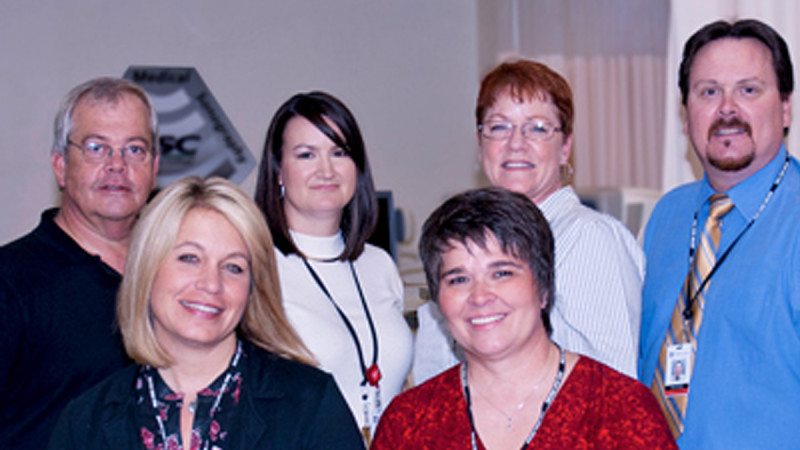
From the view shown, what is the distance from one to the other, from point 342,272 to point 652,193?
7.90 feet

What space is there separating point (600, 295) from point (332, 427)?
0.66 m

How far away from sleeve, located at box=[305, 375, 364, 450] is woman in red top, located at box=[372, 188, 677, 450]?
0.19 ft

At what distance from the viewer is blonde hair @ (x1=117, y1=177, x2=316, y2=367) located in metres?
2.00

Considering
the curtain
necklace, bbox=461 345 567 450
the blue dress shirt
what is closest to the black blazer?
necklace, bbox=461 345 567 450

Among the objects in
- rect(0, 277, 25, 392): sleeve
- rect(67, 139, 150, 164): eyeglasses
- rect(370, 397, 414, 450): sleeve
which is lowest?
rect(370, 397, 414, 450): sleeve

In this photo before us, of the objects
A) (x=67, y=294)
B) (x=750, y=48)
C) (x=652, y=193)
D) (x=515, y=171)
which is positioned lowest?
(x=652, y=193)

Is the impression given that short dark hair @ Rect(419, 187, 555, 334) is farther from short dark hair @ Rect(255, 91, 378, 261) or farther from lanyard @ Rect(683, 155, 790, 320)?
short dark hair @ Rect(255, 91, 378, 261)

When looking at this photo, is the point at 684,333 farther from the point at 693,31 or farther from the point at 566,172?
the point at 693,31

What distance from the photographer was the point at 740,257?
224cm

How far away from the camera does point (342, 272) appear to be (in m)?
2.59

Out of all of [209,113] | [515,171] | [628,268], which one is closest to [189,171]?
[209,113]

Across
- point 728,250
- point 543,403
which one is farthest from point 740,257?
point 543,403

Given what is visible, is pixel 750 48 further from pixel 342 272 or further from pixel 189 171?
pixel 189 171

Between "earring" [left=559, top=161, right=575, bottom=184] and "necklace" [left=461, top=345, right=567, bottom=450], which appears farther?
"earring" [left=559, top=161, right=575, bottom=184]
